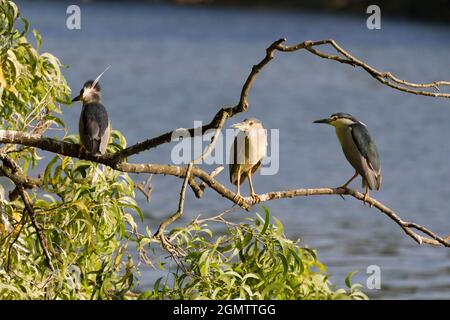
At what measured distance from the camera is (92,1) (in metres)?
61.6

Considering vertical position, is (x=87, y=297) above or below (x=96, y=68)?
below

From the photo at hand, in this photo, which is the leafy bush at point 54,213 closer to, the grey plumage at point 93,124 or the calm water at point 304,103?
the grey plumage at point 93,124

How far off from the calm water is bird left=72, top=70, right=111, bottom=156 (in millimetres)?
5052

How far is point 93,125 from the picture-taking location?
5.09 meters

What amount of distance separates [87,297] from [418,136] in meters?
17.7

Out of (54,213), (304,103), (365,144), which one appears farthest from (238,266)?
(304,103)

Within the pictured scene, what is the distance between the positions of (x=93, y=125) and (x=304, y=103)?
71.7ft

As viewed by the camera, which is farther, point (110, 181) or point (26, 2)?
point (26, 2)

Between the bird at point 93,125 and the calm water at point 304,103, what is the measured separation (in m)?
5.05

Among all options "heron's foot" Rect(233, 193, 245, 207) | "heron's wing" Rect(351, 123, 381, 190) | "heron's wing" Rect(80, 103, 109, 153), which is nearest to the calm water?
"heron's wing" Rect(351, 123, 381, 190)

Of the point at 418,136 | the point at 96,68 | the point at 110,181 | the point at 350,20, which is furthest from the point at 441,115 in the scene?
the point at 350,20

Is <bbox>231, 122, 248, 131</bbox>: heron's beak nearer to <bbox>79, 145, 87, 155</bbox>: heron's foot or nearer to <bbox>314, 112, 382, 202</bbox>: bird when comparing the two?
<bbox>314, 112, 382, 202</bbox>: bird

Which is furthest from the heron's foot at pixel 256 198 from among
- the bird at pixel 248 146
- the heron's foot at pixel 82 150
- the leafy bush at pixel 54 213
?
the heron's foot at pixel 82 150
